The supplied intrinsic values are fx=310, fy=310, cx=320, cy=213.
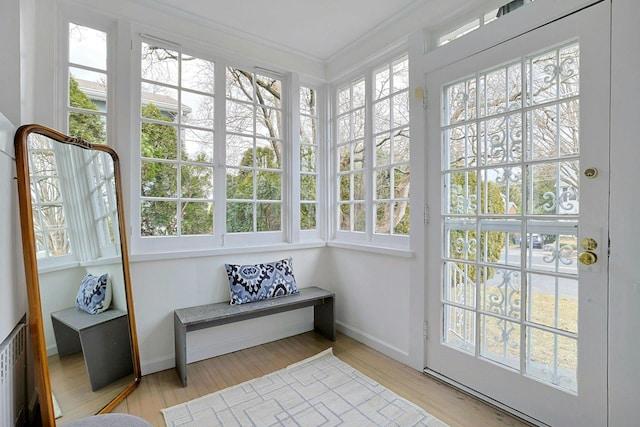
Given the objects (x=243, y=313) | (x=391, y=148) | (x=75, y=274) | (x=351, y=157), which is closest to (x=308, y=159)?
(x=351, y=157)

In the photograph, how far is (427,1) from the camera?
2.14 metres

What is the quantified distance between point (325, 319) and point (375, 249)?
2.77 feet

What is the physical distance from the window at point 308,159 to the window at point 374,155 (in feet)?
0.75

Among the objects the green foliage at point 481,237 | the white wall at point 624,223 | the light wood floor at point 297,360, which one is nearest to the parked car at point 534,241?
the green foliage at point 481,237

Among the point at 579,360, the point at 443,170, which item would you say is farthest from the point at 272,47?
the point at 579,360

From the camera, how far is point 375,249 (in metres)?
2.60

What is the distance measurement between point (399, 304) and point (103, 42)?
2865 mm

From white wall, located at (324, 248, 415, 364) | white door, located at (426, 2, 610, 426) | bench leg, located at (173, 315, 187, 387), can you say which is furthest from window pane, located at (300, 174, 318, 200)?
bench leg, located at (173, 315, 187, 387)

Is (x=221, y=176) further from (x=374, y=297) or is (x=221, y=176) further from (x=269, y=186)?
(x=374, y=297)

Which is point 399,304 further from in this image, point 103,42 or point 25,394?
point 103,42

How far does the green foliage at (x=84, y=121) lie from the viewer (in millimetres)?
2039

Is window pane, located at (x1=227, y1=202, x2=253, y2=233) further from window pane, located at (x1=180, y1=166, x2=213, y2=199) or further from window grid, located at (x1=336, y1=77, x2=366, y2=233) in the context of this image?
window grid, located at (x1=336, y1=77, x2=366, y2=233)

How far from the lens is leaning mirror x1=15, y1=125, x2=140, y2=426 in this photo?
1450 millimetres

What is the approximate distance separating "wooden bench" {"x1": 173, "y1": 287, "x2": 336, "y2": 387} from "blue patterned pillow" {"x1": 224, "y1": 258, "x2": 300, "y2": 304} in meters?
0.06
